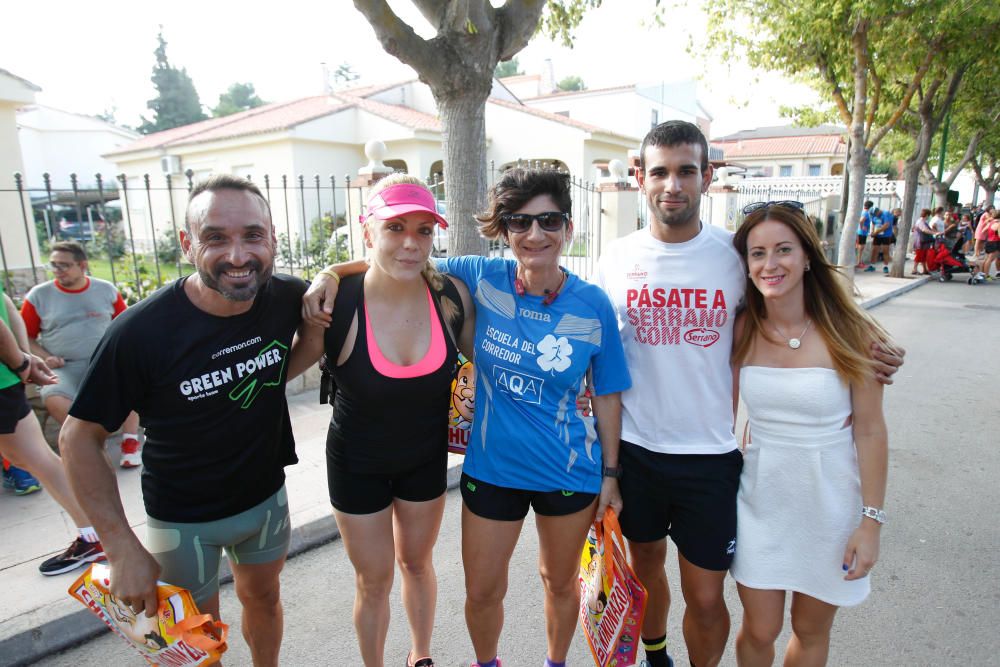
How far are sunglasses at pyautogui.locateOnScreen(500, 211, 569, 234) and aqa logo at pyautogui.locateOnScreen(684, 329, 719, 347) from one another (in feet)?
2.13

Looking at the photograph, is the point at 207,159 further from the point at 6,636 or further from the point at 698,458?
the point at 698,458

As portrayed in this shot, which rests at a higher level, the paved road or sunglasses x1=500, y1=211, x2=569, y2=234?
sunglasses x1=500, y1=211, x2=569, y2=234

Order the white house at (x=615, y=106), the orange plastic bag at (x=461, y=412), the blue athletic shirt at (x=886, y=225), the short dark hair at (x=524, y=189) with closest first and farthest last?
the short dark hair at (x=524, y=189), the orange plastic bag at (x=461, y=412), the blue athletic shirt at (x=886, y=225), the white house at (x=615, y=106)

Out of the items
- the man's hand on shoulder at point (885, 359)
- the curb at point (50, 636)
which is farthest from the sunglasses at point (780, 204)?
the curb at point (50, 636)

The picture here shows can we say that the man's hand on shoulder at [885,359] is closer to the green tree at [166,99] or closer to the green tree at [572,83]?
the green tree at [166,99]

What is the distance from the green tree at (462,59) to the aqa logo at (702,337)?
3283 mm

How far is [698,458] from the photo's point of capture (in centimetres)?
226

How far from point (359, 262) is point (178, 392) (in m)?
0.86

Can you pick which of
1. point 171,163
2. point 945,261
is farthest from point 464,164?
point 171,163

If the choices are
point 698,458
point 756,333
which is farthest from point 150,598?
point 756,333

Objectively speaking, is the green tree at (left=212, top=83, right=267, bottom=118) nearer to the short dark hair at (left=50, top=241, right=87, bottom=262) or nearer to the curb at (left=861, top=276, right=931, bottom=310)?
the curb at (left=861, top=276, right=931, bottom=310)

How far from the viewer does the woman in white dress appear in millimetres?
2029

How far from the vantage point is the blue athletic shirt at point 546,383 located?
223 centimetres

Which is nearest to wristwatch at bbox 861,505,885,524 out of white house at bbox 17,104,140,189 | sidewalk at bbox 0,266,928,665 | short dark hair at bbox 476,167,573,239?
short dark hair at bbox 476,167,573,239
